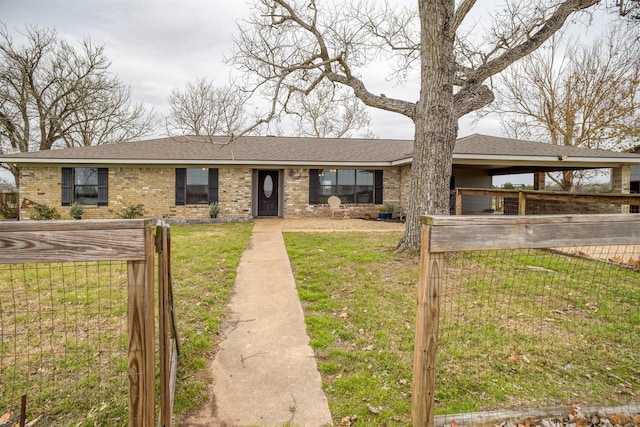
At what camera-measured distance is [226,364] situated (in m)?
2.82

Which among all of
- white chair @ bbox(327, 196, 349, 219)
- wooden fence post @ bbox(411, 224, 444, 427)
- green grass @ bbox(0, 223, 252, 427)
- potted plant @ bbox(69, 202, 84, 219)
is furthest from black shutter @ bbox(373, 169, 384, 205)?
wooden fence post @ bbox(411, 224, 444, 427)

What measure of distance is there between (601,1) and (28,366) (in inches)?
422

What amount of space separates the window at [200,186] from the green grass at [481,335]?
28.5ft

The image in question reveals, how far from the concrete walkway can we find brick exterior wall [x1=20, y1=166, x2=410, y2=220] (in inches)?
369

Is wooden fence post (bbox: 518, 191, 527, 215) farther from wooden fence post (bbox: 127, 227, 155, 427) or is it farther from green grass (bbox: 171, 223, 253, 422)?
wooden fence post (bbox: 127, 227, 155, 427)

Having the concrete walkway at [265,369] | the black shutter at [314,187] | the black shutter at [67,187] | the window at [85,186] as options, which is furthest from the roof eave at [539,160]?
the black shutter at [67,187]

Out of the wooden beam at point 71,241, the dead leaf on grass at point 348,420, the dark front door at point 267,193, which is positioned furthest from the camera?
the dark front door at point 267,193

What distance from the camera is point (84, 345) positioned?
3.06 m

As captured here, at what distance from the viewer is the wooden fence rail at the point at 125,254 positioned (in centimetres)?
146

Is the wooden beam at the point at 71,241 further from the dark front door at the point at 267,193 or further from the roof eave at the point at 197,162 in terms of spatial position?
the dark front door at the point at 267,193

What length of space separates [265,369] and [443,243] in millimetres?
1792

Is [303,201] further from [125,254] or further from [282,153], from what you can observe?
[125,254]

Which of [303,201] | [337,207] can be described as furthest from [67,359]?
[337,207]

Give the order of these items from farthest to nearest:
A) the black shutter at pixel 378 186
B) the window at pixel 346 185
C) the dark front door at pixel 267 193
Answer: the dark front door at pixel 267 193, the black shutter at pixel 378 186, the window at pixel 346 185
